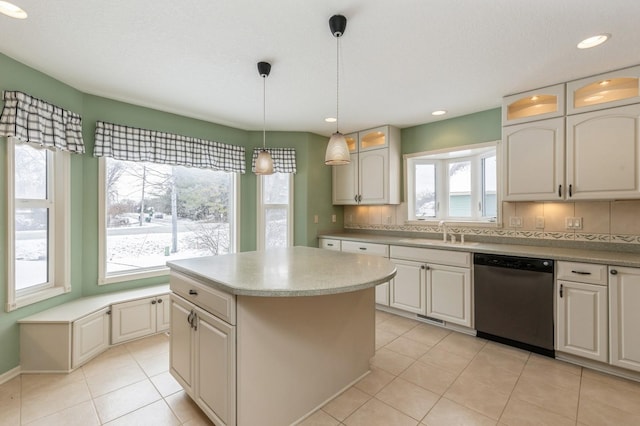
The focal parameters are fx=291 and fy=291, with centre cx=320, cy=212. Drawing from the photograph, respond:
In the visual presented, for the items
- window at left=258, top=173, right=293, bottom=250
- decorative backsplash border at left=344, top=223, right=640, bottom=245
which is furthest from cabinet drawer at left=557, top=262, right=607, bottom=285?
window at left=258, top=173, right=293, bottom=250

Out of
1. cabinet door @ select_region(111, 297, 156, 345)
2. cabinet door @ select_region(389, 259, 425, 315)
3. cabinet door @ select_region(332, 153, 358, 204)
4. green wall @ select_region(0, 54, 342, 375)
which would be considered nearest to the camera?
green wall @ select_region(0, 54, 342, 375)

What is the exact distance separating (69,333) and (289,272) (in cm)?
196

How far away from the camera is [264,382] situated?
159 centimetres

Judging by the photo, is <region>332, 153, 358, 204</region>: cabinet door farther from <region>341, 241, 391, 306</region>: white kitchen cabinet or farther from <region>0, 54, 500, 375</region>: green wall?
<region>341, 241, 391, 306</region>: white kitchen cabinet

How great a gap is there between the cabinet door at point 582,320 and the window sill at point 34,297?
430 centimetres

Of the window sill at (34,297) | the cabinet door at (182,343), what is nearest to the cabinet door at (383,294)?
the cabinet door at (182,343)

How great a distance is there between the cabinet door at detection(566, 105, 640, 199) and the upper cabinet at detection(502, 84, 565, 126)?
201mm

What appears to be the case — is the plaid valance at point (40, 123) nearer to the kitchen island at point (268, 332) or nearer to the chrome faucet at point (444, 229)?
the kitchen island at point (268, 332)

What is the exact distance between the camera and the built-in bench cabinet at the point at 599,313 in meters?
2.13

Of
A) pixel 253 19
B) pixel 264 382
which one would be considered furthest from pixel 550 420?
pixel 253 19

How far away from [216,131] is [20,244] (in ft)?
7.40

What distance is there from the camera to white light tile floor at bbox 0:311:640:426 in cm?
180

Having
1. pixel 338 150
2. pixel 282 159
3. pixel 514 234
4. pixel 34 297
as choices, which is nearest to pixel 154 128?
pixel 282 159

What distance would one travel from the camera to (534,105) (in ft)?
9.56
